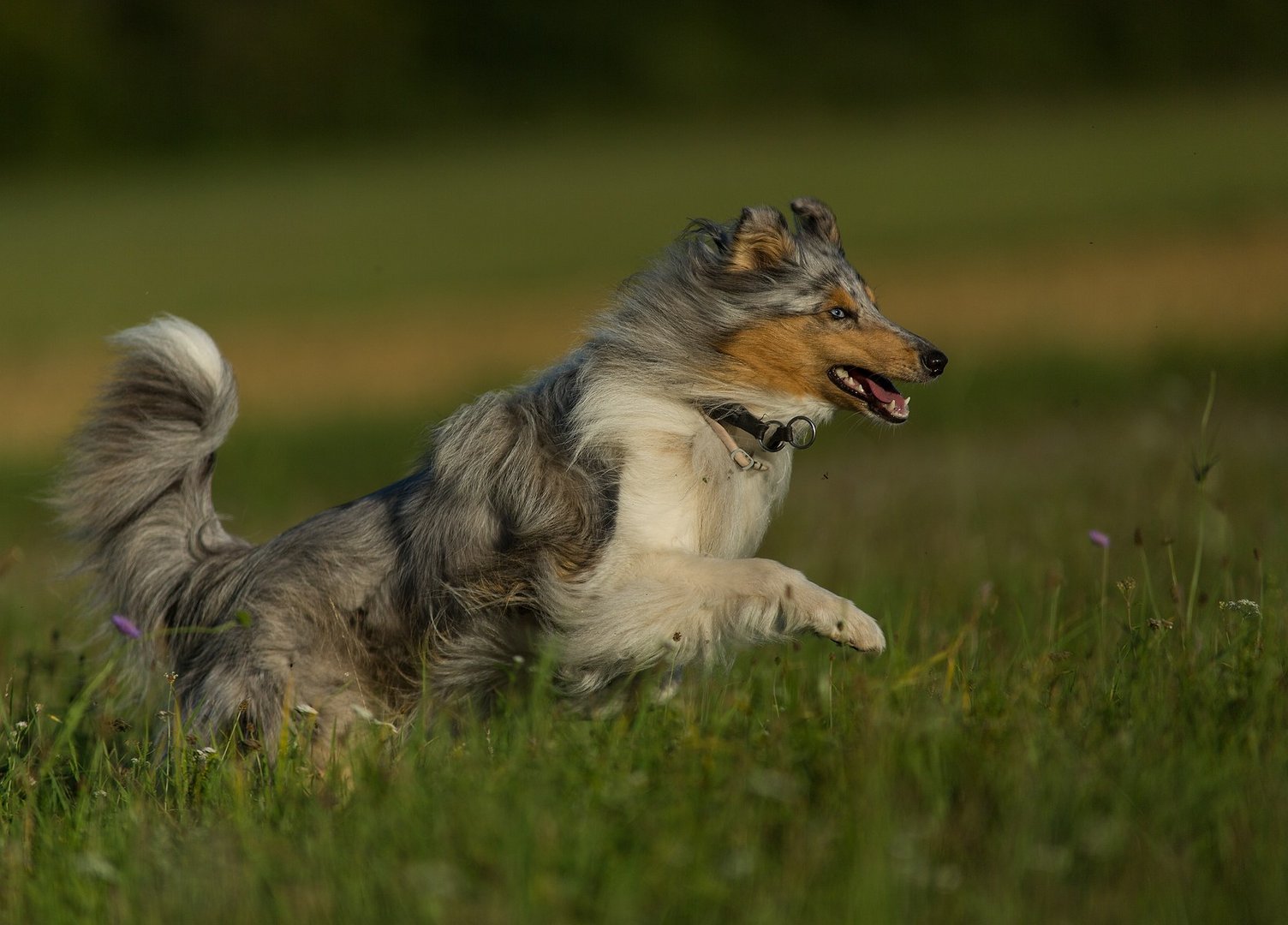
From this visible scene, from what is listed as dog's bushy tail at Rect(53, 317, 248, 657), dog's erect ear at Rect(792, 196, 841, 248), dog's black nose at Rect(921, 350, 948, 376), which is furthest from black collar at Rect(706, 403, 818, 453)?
dog's bushy tail at Rect(53, 317, 248, 657)

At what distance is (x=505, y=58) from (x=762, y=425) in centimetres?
6415

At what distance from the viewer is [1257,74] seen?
50.1 metres

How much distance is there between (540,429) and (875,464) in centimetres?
705

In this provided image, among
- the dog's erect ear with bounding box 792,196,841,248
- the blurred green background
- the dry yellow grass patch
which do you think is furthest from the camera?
the blurred green background

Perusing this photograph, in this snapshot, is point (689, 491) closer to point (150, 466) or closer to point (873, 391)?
point (873, 391)

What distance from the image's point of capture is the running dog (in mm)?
4488

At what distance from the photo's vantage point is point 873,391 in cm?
464

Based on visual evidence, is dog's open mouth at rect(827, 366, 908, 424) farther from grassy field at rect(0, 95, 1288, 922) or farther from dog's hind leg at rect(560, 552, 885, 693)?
grassy field at rect(0, 95, 1288, 922)

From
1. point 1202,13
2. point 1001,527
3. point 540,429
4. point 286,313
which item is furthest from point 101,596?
point 1202,13

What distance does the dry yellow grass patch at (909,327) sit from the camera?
16.7 meters

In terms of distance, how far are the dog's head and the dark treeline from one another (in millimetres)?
54835

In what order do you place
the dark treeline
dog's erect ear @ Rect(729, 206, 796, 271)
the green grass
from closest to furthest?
the green grass, dog's erect ear @ Rect(729, 206, 796, 271), the dark treeline

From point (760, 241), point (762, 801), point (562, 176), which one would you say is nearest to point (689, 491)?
point (760, 241)

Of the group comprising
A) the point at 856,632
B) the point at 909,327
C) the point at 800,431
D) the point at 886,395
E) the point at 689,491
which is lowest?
the point at 909,327
